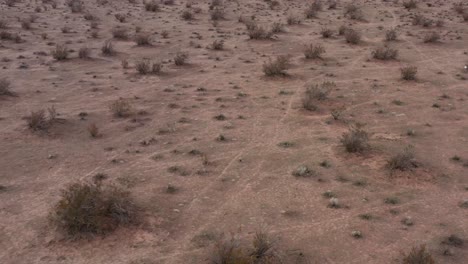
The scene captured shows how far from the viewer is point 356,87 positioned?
14.9 metres

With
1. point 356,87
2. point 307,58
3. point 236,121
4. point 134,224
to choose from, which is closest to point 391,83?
point 356,87

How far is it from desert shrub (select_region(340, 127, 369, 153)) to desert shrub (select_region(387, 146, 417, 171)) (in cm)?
78

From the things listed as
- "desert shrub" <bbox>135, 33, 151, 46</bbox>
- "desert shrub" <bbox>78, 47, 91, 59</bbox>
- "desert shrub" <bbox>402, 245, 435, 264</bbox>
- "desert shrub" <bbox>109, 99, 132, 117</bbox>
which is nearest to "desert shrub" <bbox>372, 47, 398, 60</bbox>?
"desert shrub" <bbox>135, 33, 151, 46</bbox>

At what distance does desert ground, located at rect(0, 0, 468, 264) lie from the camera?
7594 mm

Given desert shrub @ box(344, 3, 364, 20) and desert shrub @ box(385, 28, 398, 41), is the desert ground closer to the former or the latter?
desert shrub @ box(385, 28, 398, 41)

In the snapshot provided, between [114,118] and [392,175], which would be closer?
[392,175]

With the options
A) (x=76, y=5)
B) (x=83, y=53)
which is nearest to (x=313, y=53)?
(x=83, y=53)

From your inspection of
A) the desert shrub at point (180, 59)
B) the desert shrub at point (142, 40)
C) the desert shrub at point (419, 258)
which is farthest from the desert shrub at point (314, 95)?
the desert shrub at point (142, 40)

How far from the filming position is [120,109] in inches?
498

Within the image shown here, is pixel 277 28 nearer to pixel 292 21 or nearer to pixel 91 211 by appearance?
pixel 292 21

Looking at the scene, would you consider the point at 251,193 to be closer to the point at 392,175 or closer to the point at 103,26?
the point at 392,175

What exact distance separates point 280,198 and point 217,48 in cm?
1149

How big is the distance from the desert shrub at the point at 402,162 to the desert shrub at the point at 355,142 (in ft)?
2.55

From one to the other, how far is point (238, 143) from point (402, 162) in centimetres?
343
